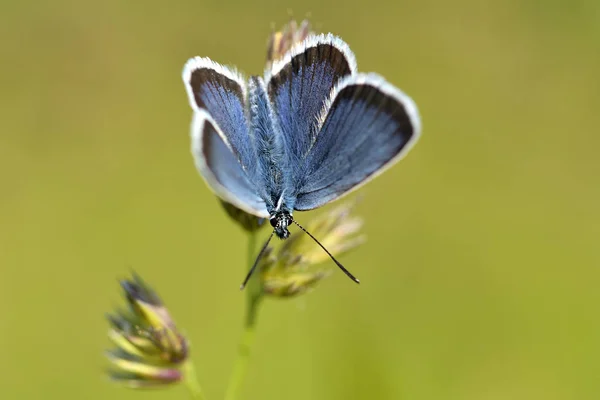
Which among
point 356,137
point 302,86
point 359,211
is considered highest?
point 302,86

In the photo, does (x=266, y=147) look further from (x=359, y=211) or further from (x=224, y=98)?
(x=359, y=211)

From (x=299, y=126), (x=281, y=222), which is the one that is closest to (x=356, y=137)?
(x=299, y=126)

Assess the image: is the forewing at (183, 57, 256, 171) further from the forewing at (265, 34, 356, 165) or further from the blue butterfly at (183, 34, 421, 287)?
the forewing at (265, 34, 356, 165)

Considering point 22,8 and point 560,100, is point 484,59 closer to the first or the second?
point 560,100

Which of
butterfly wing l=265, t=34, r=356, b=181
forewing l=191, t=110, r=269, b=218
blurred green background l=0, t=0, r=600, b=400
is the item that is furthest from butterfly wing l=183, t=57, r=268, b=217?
blurred green background l=0, t=0, r=600, b=400

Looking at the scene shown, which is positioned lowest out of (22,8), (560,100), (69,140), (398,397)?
(398,397)

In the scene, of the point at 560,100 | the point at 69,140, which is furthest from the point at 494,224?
the point at 69,140
